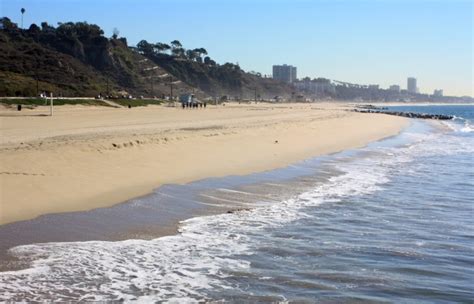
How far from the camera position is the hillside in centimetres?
6594

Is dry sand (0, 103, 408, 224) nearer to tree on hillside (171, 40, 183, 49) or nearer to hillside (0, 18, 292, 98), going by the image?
hillside (0, 18, 292, 98)

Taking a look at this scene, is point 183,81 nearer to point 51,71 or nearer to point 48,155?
point 51,71

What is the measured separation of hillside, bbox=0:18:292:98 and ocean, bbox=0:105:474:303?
44218mm

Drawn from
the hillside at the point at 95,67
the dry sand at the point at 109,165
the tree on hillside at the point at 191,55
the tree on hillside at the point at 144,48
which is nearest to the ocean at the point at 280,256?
the dry sand at the point at 109,165

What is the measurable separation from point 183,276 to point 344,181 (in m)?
8.98

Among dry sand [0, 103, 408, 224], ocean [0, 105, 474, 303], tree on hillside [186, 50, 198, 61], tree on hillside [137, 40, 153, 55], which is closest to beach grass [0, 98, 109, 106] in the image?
dry sand [0, 103, 408, 224]

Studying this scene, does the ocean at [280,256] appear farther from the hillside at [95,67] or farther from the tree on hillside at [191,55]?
the tree on hillside at [191,55]

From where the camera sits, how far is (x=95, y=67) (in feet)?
358

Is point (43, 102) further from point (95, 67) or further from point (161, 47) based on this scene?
point (161, 47)

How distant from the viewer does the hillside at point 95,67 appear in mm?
65938

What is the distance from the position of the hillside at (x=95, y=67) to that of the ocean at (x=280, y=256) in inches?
1741

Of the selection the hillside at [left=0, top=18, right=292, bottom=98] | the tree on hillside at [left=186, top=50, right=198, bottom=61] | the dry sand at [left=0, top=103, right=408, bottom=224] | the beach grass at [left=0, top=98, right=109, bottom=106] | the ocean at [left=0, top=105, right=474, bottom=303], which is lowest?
the ocean at [left=0, top=105, right=474, bottom=303]

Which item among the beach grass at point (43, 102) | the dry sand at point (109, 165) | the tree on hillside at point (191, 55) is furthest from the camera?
the tree on hillside at point (191, 55)

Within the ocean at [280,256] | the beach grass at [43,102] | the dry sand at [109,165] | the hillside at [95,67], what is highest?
the hillside at [95,67]
